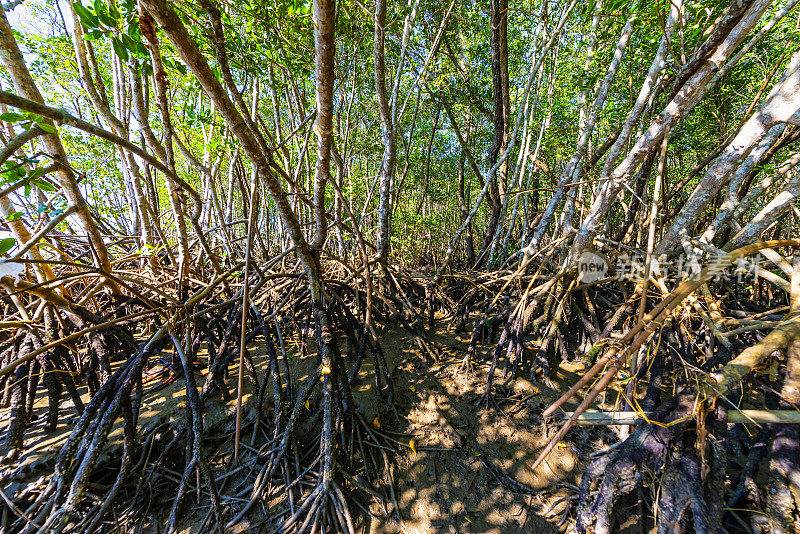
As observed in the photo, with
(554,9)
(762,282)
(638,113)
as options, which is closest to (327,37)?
(638,113)

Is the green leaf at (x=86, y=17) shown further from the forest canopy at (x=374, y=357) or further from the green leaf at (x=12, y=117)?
the green leaf at (x=12, y=117)

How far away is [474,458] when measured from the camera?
200cm

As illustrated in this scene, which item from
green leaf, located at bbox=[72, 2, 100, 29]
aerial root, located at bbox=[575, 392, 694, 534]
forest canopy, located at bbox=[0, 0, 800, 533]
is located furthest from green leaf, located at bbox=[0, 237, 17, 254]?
aerial root, located at bbox=[575, 392, 694, 534]

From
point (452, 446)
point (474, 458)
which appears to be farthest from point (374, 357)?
point (474, 458)

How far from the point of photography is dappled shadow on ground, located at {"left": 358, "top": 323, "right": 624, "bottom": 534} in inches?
66.8

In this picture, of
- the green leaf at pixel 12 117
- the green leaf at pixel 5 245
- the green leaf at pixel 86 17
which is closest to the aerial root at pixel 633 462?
the green leaf at pixel 5 245

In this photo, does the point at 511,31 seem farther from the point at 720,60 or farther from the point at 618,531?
the point at 618,531

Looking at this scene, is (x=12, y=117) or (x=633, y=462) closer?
(x=12, y=117)

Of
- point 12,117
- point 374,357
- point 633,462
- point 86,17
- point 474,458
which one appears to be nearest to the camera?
point 12,117

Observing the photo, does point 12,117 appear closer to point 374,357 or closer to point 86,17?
point 86,17

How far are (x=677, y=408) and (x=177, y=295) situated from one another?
3.56 metres

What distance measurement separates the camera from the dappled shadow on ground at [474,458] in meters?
1.70

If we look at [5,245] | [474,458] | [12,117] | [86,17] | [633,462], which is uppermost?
[86,17]

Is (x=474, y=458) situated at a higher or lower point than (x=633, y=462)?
lower
